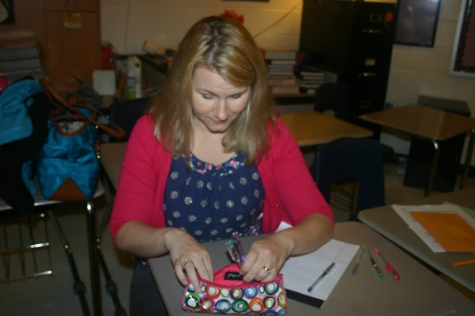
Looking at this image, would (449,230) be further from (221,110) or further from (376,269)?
(221,110)

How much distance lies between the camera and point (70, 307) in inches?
86.8

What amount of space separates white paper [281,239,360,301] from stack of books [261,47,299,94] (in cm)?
239

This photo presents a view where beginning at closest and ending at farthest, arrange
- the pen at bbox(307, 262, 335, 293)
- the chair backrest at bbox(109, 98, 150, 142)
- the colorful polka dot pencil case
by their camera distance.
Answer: the colorful polka dot pencil case < the pen at bbox(307, 262, 335, 293) < the chair backrest at bbox(109, 98, 150, 142)

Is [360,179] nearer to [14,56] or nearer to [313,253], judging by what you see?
[313,253]

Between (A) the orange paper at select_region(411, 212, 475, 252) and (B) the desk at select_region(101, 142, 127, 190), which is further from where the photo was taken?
(B) the desk at select_region(101, 142, 127, 190)

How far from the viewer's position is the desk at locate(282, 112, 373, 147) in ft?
8.63

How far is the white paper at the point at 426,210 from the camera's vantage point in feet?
4.57

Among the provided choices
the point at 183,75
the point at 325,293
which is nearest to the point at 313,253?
the point at 325,293

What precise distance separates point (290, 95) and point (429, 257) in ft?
7.95

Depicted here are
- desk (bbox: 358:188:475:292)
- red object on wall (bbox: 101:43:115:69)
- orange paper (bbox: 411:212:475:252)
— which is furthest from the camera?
red object on wall (bbox: 101:43:115:69)

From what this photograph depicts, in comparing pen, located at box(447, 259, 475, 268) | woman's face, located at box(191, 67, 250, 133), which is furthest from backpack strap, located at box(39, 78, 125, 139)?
pen, located at box(447, 259, 475, 268)

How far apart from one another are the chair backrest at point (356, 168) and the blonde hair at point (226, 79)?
45 cm

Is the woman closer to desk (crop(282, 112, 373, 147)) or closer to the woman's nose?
the woman's nose

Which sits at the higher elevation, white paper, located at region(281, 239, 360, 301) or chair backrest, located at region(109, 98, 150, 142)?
chair backrest, located at region(109, 98, 150, 142)
